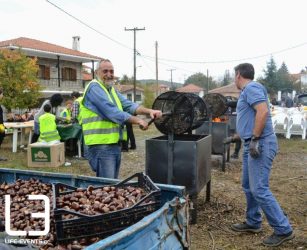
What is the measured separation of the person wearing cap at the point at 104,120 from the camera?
3695 mm

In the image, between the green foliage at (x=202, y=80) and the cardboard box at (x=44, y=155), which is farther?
the green foliage at (x=202, y=80)

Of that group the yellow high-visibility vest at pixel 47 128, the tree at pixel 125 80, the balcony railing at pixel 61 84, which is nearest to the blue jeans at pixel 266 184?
the yellow high-visibility vest at pixel 47 128

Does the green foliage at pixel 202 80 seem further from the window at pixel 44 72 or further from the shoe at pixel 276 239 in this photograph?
the shoe at pixel 276 239

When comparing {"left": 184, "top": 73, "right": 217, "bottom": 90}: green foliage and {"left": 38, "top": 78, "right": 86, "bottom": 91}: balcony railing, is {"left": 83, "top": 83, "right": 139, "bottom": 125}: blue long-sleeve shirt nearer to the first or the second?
{"left": 38, "top": 78, "right": 86, "bottom": 91}: balcony railing

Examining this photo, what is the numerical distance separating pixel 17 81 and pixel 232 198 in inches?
665

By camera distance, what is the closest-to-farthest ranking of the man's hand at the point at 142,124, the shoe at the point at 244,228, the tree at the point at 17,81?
the man's hand at the point at 142,124
the shoe at the point at 244,228
the tree at the point at 17,81

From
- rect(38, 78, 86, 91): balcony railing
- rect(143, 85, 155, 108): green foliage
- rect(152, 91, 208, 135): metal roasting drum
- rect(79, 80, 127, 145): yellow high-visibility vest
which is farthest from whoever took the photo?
rect(143, 85, 155, 108): green foliage

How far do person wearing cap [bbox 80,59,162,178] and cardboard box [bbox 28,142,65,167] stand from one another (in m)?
5.19

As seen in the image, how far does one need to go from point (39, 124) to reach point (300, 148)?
8015 mm

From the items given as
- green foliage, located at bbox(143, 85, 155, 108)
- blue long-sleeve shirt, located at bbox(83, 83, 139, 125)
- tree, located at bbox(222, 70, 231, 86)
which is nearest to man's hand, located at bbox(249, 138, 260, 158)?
blue long-sleeve shirt, located at bbox(83, 83, 139, 125)

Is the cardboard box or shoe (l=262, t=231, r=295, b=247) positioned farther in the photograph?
the cardboard box

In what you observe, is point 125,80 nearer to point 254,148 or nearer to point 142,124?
point 254,148

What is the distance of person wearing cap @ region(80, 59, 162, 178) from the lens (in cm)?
370

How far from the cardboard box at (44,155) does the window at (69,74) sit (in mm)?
27001
